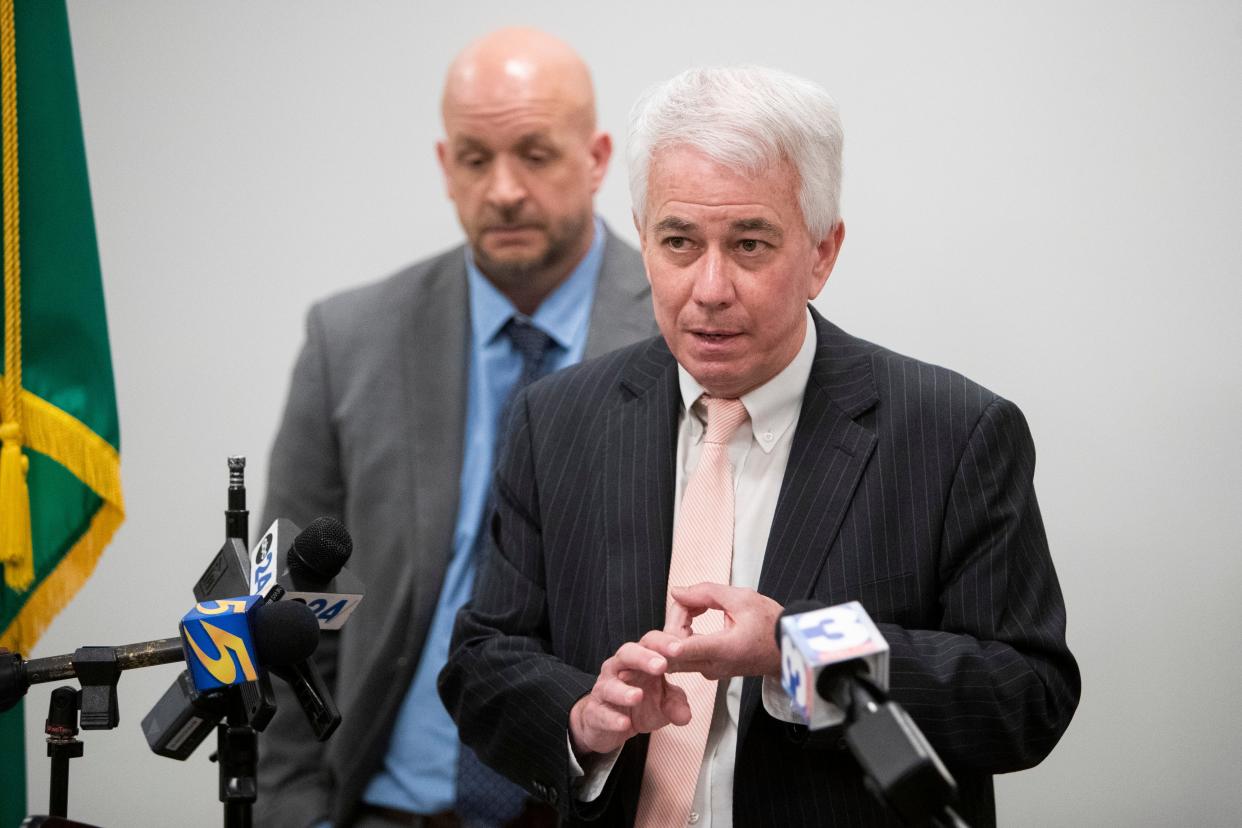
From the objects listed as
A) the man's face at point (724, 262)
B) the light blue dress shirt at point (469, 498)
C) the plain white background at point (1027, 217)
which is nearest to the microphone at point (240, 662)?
the man's face at point (724, 262)

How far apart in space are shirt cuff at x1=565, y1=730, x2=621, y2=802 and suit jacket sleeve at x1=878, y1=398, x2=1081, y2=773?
0.43 meters

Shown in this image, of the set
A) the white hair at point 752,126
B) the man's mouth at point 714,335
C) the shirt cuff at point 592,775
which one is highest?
the white hair at point 752,126

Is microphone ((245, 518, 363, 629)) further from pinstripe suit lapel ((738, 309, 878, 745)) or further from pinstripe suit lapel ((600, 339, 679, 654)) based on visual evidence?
pinstripe suit lapel ((738, 309, 878, 745))

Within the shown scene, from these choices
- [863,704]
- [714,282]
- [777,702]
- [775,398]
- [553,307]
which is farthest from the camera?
[553,307]

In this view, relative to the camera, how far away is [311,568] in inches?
62.6

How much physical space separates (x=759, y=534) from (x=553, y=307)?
3.69 feet

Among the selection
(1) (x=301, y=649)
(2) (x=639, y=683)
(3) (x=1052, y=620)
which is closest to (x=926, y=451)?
(3) (x=1052, y=620)

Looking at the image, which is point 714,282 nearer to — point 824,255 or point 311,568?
point 824,255

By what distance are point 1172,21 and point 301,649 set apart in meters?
2.54

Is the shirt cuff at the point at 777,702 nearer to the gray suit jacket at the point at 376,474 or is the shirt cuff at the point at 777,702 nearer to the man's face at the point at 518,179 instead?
the gray suit jacket at the point at 376,474

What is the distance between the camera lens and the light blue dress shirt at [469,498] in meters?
2.75

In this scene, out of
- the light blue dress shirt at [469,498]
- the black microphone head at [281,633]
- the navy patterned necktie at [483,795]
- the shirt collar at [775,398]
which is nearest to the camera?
the black microphone head at [281,633]

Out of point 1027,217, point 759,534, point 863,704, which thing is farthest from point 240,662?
point 1027,217

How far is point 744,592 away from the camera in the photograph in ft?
5.62
